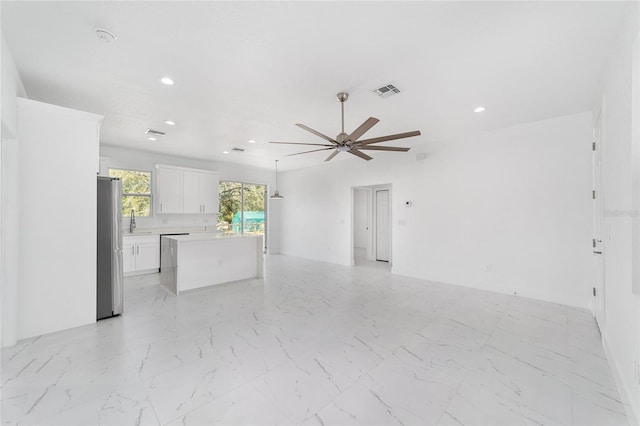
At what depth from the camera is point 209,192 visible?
6816mm

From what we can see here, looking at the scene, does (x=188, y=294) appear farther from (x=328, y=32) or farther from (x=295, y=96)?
(x=328, y=32)

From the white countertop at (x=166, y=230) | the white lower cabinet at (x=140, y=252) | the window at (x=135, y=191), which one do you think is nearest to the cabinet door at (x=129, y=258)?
the white lower cabinet at (x=140, y=252)

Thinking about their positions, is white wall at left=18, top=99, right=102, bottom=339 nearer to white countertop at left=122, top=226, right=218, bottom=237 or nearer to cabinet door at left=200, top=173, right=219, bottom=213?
white countertop at left=122, top=226, right=218, bottom=237

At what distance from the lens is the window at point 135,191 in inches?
234

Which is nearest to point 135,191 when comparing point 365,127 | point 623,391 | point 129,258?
point 129,258

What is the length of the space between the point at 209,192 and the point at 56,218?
402cm

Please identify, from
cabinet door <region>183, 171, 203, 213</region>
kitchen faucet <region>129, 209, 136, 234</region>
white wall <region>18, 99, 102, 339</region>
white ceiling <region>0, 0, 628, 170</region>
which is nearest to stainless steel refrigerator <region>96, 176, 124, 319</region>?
white wall <region>18, 99, 102, 339</region>

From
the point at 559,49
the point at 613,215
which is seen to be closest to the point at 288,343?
the point at 613,215

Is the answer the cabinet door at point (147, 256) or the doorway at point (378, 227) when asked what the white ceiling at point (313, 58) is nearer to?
the cabinet door at point (147, 256)

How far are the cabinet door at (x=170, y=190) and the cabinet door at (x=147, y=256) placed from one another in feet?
2.90

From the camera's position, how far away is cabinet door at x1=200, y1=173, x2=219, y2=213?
669 cm

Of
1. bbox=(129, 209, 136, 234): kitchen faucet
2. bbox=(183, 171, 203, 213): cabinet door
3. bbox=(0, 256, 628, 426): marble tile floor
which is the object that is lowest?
bbox=(0, 256, 628, 426): marble tile floor

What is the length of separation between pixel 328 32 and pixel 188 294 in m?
4.12

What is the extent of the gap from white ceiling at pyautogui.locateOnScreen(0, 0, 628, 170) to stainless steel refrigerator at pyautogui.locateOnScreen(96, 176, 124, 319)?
48.6 inches
